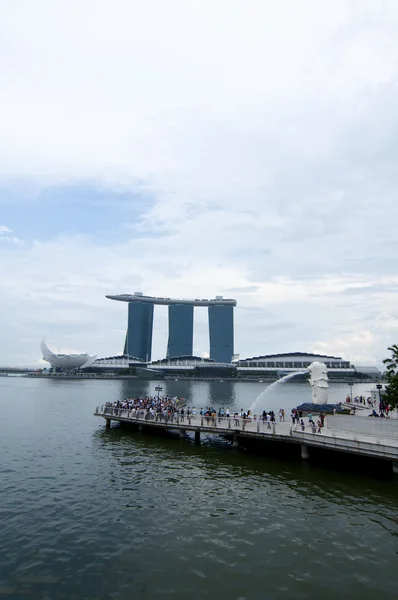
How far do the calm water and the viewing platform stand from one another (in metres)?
1.62

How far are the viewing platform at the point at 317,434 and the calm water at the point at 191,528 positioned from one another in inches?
63.9

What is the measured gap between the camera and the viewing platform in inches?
1024

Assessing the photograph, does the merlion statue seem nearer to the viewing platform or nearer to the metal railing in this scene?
the metal railing

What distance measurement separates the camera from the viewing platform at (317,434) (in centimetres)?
2602

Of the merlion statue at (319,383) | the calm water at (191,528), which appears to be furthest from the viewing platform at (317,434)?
the merlion statue at (319,383)

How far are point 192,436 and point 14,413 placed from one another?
105 feet

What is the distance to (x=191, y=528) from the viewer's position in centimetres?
1841

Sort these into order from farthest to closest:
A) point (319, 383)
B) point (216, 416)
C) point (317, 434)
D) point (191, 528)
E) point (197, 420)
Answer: point (319, 383) → point (216, 416) → point (197, 420) → point (317, 434) → point (191, 528)

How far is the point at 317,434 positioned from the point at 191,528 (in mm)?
13446

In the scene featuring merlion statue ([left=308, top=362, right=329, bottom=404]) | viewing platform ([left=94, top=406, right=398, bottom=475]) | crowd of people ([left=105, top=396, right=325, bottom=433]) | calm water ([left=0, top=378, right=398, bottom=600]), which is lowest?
calm water ([left=0, top=378, right=398, bottom=600])

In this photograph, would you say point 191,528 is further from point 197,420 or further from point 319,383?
point 319,383

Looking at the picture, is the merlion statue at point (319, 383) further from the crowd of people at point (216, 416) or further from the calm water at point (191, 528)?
the calm water at point (191, 528)

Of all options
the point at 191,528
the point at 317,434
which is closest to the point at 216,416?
the point at 317,434

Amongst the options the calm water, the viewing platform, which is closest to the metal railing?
the viewing platform
